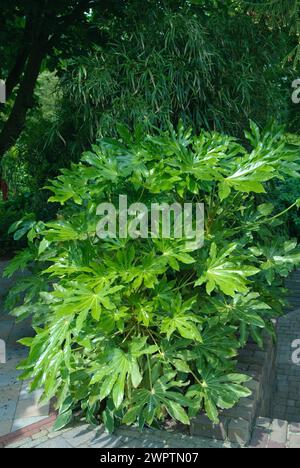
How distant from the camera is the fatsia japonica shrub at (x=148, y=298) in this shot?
2.74 metres

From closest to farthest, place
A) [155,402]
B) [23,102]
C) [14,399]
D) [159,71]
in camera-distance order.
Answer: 1. [155,402]
2. [14,399]
3. [159,71]
4. [23,102]

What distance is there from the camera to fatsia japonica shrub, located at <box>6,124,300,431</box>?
274 centimetres

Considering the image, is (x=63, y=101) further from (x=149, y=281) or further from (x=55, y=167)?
(x=149, y=281)

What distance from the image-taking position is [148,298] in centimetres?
302

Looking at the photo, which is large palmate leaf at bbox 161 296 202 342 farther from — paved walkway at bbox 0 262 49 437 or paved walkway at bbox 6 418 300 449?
paved walkway at bbox 0 262 49 437

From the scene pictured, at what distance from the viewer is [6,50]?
275 inches

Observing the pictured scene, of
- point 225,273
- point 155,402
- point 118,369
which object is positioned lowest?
point 155,402

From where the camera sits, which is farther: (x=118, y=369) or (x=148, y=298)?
(x=148, y=298)

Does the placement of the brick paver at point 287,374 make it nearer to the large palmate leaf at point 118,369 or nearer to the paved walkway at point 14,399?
the large palmate leaf at point 118,369

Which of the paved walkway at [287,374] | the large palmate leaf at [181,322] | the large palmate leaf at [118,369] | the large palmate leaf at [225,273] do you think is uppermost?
the large palmate leaf at [225,273]

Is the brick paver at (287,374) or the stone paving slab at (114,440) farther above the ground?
the stone paving slab at (114,440)

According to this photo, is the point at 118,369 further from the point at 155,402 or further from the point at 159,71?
the point at 159,71

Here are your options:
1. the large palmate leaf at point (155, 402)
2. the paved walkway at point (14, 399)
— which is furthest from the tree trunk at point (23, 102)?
the large palmate leaf at point (155, 402)

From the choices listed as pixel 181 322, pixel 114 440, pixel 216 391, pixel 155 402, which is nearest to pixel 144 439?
pixel 114 440
